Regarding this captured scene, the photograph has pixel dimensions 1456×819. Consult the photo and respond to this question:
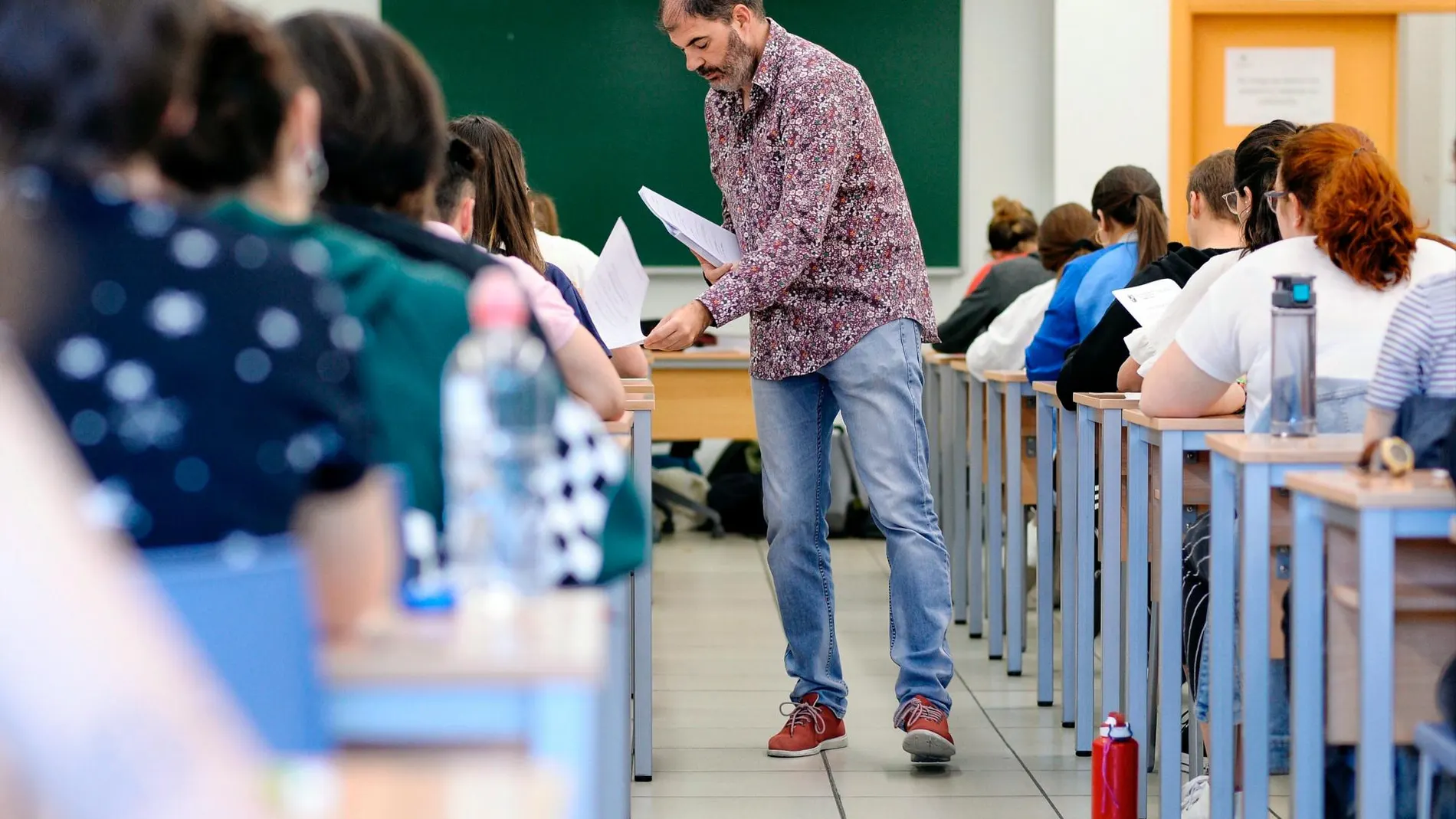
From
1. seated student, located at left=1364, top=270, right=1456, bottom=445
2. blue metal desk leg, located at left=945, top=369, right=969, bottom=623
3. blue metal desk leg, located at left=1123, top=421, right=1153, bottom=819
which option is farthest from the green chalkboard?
seated student, located at left=1364, top=270, right=1456, bottom=445

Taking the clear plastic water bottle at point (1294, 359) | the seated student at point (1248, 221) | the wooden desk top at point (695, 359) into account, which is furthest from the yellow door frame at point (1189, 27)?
the clear plastic water bottle at point (1294, 359)

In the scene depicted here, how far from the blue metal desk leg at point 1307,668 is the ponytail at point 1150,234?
1941 millimetres

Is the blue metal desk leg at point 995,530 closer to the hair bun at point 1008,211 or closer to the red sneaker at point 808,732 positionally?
the red sneaker at point 808,732

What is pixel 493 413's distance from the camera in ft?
4.19

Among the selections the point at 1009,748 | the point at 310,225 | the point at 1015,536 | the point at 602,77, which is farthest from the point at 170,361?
the point at 602,77

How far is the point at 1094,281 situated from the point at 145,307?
3.30 metres

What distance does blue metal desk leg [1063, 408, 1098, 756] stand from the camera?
10.1 ft

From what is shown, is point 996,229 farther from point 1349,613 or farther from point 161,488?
point 161,488

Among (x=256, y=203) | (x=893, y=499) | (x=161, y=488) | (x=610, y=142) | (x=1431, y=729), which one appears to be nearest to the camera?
(x=161, y=488)

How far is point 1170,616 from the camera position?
254cm

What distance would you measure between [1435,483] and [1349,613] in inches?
9.5

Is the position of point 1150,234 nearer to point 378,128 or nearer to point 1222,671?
point 1222,671

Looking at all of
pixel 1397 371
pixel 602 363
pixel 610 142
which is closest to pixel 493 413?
pixel 602 363

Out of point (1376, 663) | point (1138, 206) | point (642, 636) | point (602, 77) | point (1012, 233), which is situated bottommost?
point (642, 636)
